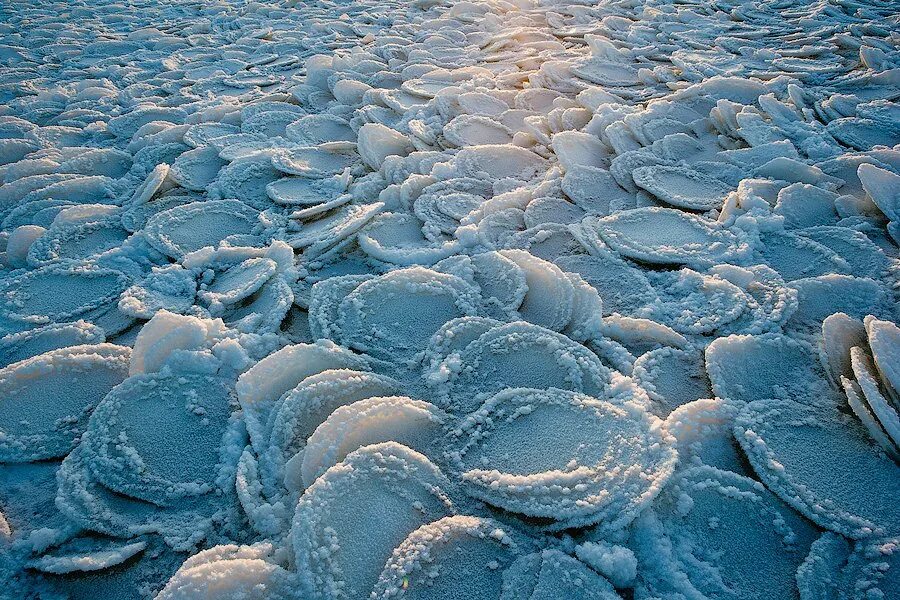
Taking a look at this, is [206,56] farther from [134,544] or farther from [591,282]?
[134,544]

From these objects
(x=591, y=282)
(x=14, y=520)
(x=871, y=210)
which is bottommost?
(x=14, y=520)

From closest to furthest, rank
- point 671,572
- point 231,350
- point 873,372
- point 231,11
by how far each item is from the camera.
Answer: point 671,572
point 873,372
point 231,350
point 231,11

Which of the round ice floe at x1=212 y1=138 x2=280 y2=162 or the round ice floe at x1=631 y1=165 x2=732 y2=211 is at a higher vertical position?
the round ice floe at x1=631 y1=165 x2=732 y2=211

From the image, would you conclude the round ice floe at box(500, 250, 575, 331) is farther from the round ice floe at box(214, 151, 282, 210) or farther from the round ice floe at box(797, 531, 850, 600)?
the round ice floe at box(214, 151, 282, 210)

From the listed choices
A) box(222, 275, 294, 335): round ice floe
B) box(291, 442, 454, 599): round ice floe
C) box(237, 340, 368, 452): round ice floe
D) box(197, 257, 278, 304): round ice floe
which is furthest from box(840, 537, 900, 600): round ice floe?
box(197, 257, 278, 304): round ice floe

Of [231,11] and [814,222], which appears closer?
[814,222]

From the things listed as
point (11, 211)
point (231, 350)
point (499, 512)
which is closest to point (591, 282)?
point (499, 512)
